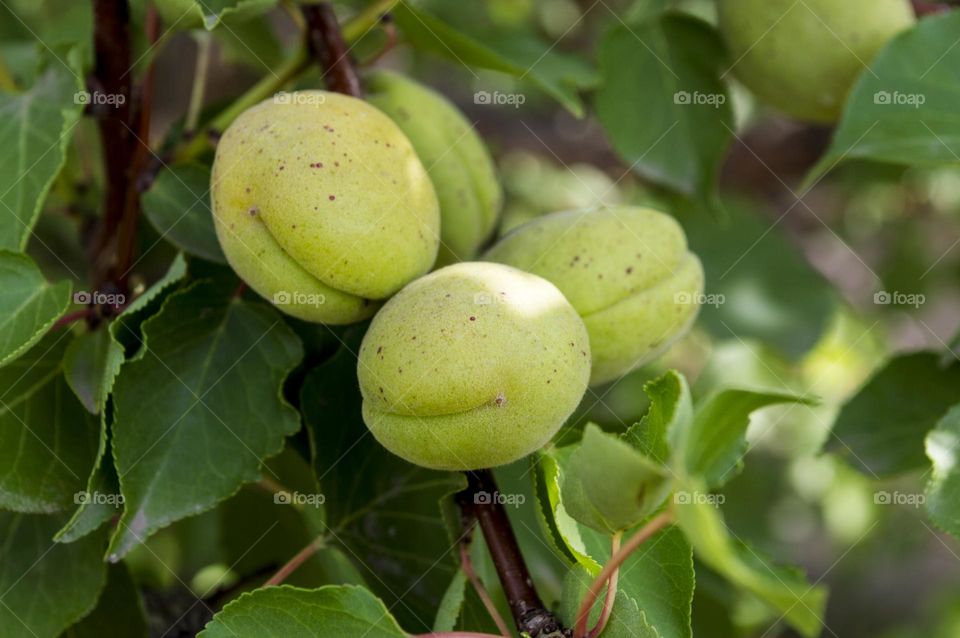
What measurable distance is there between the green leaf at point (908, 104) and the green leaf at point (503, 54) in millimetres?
295

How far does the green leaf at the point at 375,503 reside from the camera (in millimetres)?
1005

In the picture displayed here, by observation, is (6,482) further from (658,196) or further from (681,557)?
(658,196)

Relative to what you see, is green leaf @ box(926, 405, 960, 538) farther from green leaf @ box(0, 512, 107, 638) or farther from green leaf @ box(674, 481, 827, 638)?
green leaf @ box(0, 512, 107, 638)

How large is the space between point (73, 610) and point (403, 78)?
2.04ft

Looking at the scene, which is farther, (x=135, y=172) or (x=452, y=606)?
(x=135, y=172)

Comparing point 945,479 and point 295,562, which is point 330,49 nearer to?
point 295,562

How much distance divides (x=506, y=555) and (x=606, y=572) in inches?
6.4

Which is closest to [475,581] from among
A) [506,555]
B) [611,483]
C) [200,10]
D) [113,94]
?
[506,555]

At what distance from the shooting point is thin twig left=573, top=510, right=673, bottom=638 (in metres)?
0.69

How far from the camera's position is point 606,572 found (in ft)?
2.49

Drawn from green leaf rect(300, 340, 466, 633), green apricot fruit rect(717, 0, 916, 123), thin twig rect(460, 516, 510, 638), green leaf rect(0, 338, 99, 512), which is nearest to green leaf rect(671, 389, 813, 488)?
thin twig rect(460, 516, 510, 638)

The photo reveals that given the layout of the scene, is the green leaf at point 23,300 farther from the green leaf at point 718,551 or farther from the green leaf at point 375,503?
the green leaf at point 718,551

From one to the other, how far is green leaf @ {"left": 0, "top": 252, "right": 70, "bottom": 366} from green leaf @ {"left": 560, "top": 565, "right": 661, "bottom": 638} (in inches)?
18.8

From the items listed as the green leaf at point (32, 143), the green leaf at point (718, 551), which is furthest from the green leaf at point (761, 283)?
the green leaf at point (718, 551)
